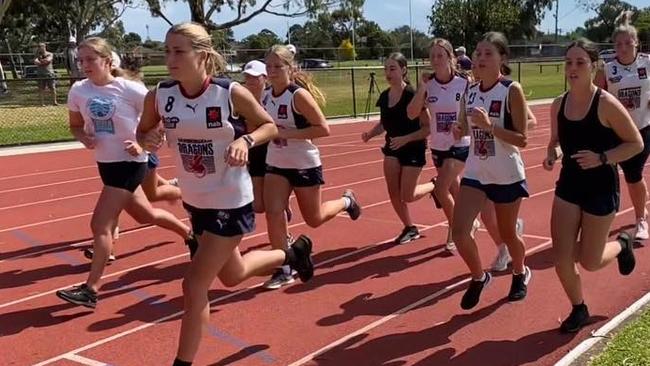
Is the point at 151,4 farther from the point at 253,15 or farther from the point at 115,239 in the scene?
the point at 115,239

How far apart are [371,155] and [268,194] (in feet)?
27.6

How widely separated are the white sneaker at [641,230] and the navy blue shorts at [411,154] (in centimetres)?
206

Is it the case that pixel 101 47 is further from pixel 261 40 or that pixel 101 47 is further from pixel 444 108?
pixel 261 40

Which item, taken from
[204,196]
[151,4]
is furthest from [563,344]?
[151,4]

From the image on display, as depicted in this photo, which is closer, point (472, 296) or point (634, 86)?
point (472, 296)

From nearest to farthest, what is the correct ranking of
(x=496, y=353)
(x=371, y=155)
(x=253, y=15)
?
1. (x=496, y=353)
2. (x=371, y=155)
3. (x=253, y=15)

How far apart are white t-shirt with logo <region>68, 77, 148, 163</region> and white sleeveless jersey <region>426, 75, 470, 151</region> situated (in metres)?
2.56

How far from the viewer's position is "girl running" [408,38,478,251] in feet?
22.1

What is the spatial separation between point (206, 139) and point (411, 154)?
341 cm

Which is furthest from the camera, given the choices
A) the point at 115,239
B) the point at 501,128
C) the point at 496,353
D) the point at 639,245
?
the point at 115,239

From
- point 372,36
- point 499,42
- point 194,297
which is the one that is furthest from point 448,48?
point 372,36

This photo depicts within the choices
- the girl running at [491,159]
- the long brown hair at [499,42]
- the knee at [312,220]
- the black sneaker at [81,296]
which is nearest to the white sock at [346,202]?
the knee at [312,220]

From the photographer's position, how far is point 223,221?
13.3 ft

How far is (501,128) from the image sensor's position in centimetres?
497
